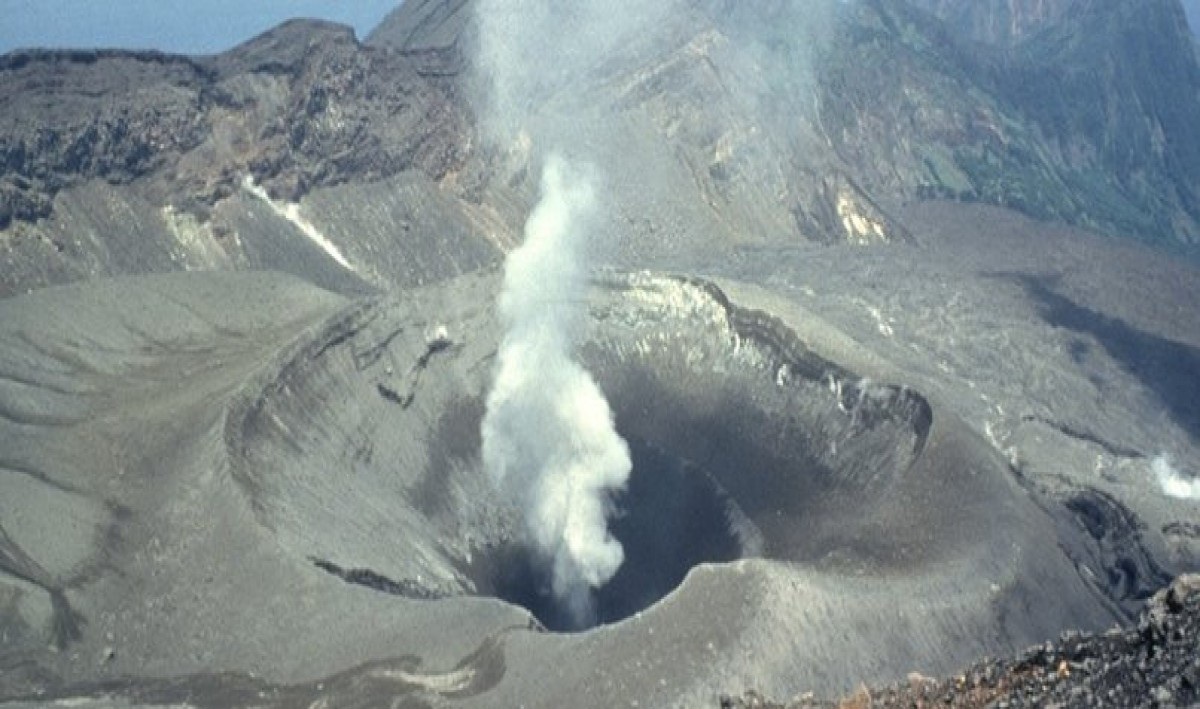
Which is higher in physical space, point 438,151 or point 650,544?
point 438,151

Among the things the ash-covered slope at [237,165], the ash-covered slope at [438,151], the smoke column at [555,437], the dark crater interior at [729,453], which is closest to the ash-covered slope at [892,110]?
the ash-covered slope at [438,151]

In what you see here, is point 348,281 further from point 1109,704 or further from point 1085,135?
point 1085,135

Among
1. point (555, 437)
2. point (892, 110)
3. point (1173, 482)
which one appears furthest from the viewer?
point (892, 110)

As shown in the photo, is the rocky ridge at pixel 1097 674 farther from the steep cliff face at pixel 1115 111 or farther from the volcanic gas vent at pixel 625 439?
the steep cliff face at pixel 1115 111

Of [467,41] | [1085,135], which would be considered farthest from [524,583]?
[1085,135]

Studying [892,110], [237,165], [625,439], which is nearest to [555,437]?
[625,439]

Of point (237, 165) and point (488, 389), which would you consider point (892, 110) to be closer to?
point (237, 165)
